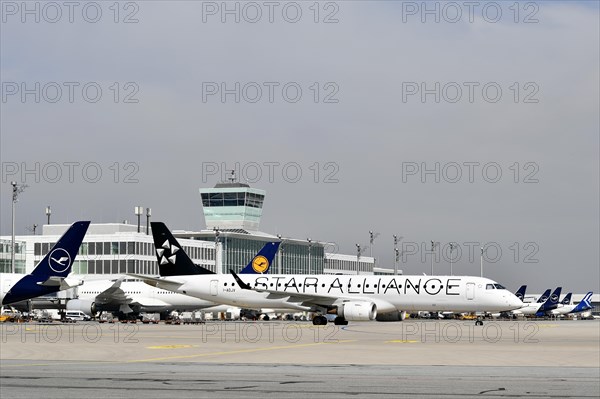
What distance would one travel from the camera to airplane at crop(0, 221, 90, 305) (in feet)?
194

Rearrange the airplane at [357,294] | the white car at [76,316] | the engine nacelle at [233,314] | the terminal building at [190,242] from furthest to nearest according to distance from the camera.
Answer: the terminal building at [190,242]
the engine nacelle at [233,314]
the white car at [76,316]
the airplane at [357,294]

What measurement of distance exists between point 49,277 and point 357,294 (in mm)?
26122

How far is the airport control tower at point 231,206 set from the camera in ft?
636

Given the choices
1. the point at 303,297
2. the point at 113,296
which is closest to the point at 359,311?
the point at 303,297

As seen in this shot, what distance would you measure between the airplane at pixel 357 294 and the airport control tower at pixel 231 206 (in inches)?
4453

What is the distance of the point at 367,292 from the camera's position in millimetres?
75562

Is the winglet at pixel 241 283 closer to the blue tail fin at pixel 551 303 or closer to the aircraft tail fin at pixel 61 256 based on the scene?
the aircraft tail fin at pixel 61 256

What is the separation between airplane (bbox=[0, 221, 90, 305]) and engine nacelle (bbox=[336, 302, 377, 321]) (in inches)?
828

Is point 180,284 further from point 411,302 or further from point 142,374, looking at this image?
point 142,374

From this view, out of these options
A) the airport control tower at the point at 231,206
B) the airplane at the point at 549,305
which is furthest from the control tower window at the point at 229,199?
the airplane at the point at 549,305

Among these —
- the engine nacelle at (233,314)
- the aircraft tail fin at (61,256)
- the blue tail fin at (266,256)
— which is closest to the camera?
the aircraft tail fin at (61,256)

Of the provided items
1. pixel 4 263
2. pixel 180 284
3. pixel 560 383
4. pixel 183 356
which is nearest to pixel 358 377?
pixel 560 383

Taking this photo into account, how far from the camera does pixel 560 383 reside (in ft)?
75.1

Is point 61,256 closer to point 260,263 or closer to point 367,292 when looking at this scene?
point 367,292
